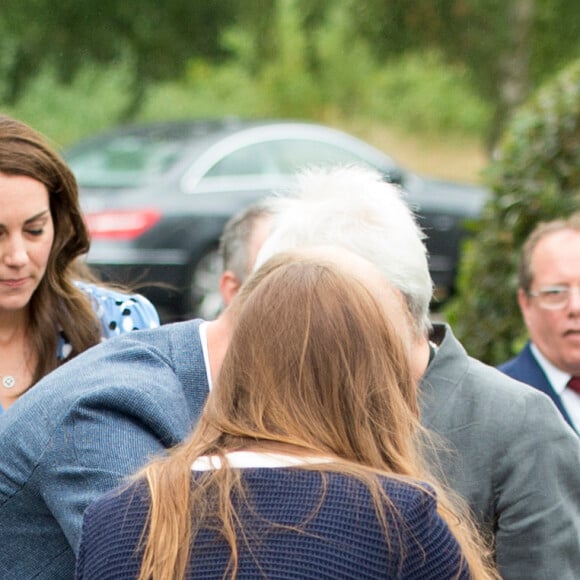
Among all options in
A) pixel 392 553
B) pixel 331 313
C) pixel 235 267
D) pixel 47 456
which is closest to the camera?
pixel 392 553

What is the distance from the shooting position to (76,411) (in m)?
2.28

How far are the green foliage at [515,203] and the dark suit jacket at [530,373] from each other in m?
1.11

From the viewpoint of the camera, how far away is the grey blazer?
267cm

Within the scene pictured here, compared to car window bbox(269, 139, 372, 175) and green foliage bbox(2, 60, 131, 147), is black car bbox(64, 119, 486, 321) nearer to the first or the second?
car window bbox(269, 139, 372, 175)

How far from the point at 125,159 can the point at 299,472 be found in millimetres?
8946

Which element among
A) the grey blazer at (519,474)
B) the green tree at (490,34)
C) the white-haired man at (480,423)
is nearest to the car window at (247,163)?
the green tree at (490,34)

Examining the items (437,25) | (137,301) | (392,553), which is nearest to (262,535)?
(392,553)

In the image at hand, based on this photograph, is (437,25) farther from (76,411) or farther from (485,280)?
(76,411)

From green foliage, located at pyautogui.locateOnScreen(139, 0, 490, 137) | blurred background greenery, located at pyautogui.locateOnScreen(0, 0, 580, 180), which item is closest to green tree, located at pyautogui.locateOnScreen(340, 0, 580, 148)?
blurred background greenery, located at pyautogui.locateOnScreen(0, 0, 580, 180)

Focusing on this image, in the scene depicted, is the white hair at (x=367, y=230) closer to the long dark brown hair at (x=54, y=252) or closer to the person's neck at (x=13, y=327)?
the long dark brown hair at (x=54, y=252)

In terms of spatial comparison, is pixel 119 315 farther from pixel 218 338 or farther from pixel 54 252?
pixel 218 338

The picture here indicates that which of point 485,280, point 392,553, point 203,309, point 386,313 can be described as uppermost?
point 386,313

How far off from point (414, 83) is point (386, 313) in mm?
30654

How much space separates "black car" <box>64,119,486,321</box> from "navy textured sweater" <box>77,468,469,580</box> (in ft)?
23.6
